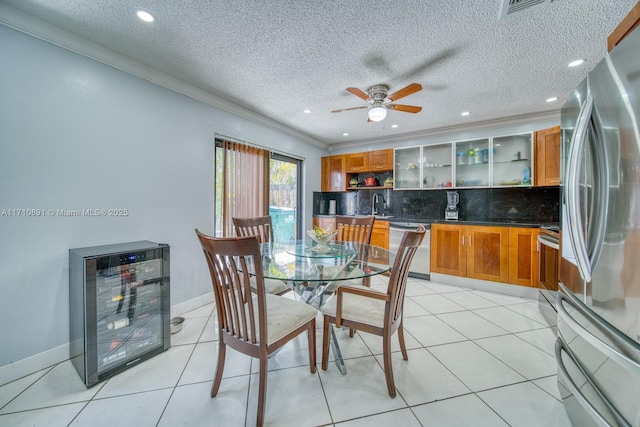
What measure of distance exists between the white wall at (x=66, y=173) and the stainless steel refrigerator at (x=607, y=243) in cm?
297

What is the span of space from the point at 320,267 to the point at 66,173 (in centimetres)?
202

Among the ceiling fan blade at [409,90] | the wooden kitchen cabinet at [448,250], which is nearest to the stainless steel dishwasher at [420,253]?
the wooden kitchen cabinet at [448,250]

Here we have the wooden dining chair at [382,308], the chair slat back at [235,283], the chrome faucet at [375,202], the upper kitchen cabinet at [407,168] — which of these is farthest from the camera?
the chrome faucet at [375,202]

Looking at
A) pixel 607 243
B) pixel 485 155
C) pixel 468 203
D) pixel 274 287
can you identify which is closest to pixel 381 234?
pixel 468 203

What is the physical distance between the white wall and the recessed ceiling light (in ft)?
2.24

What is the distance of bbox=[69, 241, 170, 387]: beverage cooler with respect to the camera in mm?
1548

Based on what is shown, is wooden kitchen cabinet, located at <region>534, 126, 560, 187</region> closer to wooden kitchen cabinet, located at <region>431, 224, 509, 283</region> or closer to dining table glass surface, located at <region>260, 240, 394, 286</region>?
wooden kitchen cabinet, located at <region>431, 224, 509, 283</region>

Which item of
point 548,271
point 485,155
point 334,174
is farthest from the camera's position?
point 334,174

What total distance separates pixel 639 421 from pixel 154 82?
11.5 ft

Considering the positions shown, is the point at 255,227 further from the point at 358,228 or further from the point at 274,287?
the point at 358,228

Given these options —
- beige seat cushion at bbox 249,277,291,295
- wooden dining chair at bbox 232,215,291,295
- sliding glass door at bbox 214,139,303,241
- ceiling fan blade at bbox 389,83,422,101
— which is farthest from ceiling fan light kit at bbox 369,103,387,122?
beige seat cushion at bbox 249,277,291,295

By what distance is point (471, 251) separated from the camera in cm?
338

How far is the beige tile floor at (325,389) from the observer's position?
1302 mm

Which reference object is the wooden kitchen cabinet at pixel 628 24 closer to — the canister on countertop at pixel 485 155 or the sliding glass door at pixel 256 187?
the canister on countertop at pixel 485 155
